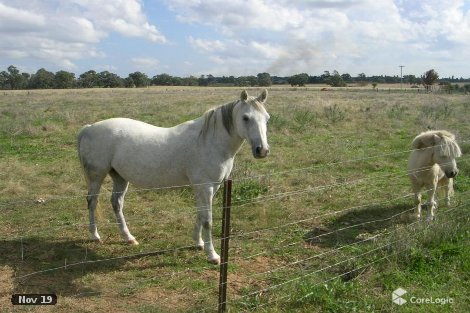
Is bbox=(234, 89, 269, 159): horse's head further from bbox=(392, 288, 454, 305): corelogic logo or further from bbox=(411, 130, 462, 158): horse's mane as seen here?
bbox=(411, 130, 462, 158): horse's mane

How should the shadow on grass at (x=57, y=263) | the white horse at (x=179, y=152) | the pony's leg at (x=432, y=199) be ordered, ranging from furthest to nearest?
1. the pony's leg at (x=432, y=199)
2. the white horse at (x=179, y=152)
3. the shadow on grass at (x=57, y=263)

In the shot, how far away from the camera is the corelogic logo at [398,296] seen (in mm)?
4218

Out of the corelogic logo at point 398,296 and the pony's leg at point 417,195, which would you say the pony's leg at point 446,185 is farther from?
the corelogic logo at point 398,296

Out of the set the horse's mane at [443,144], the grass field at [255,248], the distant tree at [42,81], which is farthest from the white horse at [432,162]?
the distant tree at [42,81]

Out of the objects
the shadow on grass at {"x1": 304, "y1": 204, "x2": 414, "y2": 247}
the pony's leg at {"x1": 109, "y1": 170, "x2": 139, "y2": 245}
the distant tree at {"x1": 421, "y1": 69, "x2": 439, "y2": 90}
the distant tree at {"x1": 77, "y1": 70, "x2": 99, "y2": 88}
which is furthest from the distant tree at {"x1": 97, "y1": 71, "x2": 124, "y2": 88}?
the shadow on grass at {"x1": 304, "y1": 204, "x2": 414, "y2": 247}

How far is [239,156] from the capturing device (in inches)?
474

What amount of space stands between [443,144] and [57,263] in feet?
20.3

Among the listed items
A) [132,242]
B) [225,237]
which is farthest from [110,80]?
[225,237]

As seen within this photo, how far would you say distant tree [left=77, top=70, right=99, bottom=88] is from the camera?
92.6 metres

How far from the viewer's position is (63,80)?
296 feet

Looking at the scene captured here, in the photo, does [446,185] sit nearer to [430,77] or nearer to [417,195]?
[417,195]

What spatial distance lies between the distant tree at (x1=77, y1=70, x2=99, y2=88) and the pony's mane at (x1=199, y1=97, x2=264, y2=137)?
93.9 metres

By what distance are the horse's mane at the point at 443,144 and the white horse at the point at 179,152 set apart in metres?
3.41

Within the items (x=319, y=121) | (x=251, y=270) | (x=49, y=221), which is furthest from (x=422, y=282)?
(x=319, y=121)
